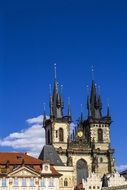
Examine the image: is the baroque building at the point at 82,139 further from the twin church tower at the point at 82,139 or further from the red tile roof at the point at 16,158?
the red tile roof at the point at 16,158

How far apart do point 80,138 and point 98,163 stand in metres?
7.09

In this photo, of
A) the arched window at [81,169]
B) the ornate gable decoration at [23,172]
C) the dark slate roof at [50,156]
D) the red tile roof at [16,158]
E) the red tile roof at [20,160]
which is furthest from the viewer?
the arched window at [81,169]

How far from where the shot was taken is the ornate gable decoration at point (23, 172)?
77181mm

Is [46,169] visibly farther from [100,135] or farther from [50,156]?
[100,135]

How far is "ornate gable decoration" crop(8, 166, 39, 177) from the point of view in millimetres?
77181

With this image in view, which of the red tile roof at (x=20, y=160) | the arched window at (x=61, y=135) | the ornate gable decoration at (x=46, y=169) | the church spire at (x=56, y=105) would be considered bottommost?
the ornate gable decoration at (x=46, y=169)

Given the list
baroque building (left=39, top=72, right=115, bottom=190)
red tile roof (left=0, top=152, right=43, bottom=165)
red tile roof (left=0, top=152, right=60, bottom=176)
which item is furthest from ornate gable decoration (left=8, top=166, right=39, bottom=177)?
baroque building (left=39, top=72, right=115, bottom=190)

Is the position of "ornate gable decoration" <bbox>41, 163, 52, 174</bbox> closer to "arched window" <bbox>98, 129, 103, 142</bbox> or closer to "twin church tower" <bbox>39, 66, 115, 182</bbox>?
"twin church tower" <bbox>39, 66, 115, 182</bbox>

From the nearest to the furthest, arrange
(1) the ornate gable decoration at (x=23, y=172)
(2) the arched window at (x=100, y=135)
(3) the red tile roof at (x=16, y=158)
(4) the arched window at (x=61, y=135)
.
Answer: (1) the ornate gable decoration at (x=23, y=172) < (3) the red tile roof at (x=16, y=158) < (4) the arched window at (x=61, y=135) < (2) the arched window at (x=100, y=135)

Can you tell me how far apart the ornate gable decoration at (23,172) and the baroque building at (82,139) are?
2803 centimetres

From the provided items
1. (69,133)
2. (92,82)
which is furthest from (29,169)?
(92,82)

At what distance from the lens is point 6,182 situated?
7662 cm

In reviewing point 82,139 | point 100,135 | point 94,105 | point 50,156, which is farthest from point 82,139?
point 50,156

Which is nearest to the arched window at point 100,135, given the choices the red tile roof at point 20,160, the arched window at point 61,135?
the arched window at point 61,135
